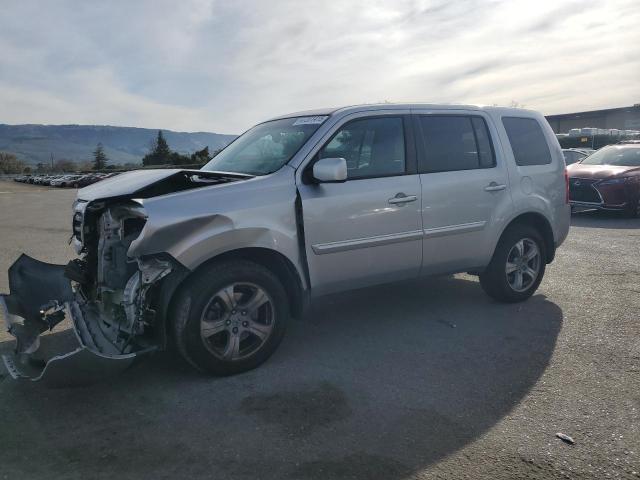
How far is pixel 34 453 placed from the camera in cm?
288

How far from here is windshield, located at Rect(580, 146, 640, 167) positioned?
491 inches

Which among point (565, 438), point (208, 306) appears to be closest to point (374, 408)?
point (565, 438)

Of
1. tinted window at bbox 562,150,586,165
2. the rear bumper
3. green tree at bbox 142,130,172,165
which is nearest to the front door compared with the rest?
the rear bumper

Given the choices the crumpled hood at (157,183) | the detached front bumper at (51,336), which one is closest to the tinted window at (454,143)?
the crumpled hood at (157,183)

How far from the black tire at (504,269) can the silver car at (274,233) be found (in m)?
0.02

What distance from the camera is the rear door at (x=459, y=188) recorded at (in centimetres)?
468

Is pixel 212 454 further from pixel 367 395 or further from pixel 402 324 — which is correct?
pixel 402 324

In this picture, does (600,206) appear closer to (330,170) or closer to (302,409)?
(330,170)

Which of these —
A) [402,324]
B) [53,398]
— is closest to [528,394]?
[402,324]

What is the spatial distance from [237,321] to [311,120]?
1845 millimetres

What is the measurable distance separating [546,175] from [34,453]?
5088 millimetres

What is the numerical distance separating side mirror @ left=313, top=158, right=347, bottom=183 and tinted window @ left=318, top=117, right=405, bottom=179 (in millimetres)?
298

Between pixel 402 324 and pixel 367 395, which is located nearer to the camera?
pixel 367 395

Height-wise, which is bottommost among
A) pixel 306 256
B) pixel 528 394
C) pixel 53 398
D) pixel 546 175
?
pixel 528 394
